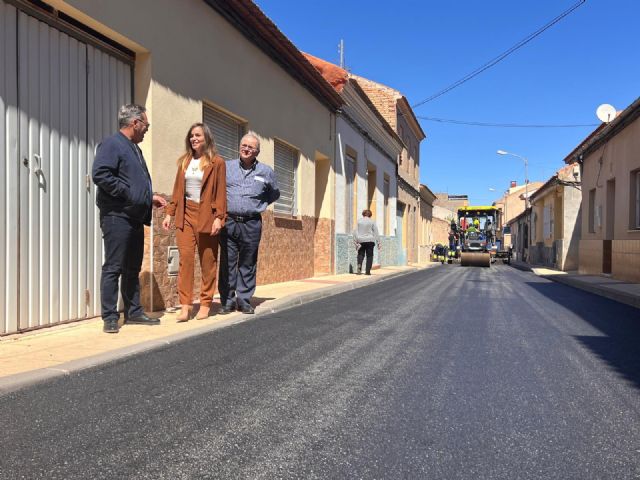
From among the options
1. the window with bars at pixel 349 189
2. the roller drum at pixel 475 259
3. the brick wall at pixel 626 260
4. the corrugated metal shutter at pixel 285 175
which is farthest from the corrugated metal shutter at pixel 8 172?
the roller drum at pixel 475 259

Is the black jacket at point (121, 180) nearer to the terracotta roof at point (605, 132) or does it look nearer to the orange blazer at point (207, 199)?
the orange blazer at point (207, 199)

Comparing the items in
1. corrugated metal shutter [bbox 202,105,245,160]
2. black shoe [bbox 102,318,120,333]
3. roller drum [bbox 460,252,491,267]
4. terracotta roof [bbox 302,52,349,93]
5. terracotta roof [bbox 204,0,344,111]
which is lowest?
roller drum [bbox 460,252,491,267]

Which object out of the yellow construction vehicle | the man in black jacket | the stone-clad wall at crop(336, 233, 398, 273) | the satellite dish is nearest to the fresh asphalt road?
the man in black jacket

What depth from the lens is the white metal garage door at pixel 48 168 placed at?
13.2 ft

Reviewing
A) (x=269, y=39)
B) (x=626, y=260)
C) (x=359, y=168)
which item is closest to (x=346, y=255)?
(x=359, y=168)

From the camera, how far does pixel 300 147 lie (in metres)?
10.8

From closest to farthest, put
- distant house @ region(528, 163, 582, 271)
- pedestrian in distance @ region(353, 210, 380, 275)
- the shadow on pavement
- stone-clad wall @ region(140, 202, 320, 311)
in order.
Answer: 1. the shadow on pavement
2. stone-clad wall @ region(140, 202, 320, 311)
3. pedestrian in distance @ region(353, 210, 380, 275)
4. distant house @ region(528, 163, 582, 271)

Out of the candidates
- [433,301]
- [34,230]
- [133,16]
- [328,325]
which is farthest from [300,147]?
[34,230]

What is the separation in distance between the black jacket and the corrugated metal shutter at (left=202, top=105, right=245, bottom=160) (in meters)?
3.01

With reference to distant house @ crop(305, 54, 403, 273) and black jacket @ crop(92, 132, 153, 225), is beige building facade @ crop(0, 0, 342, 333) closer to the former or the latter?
black jacket @ crop(92, 132, 153, 225)

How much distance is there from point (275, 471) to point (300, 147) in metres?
9.32

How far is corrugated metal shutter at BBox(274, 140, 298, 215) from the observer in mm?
9992

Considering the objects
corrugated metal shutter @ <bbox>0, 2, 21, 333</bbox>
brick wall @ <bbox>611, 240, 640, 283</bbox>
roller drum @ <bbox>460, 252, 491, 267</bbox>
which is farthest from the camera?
roller drum @ <bbox>460, 252, 491, 267</bbox>

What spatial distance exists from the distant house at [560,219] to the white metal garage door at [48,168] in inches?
733
